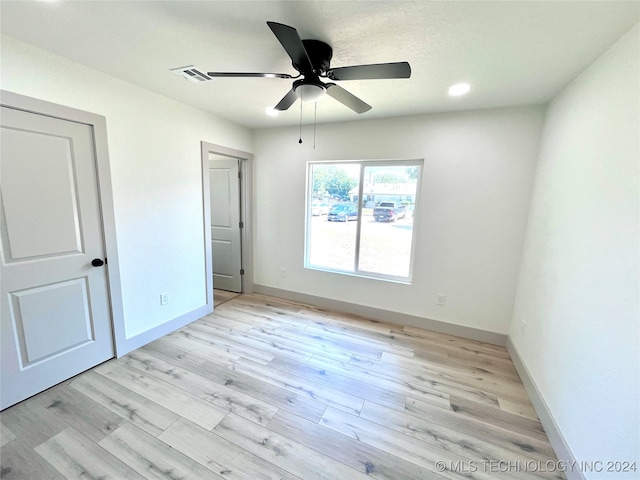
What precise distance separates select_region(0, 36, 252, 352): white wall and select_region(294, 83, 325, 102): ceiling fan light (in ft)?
5.52

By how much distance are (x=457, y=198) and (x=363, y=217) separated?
1102 millimetres

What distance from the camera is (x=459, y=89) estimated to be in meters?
2.13

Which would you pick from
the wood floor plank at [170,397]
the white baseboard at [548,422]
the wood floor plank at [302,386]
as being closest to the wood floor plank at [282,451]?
the wood floor plank at [170,397]

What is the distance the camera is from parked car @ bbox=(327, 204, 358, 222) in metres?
3.38

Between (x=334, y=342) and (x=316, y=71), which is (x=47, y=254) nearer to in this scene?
(x=316, y=71)

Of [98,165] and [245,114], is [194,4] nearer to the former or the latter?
[98,165]

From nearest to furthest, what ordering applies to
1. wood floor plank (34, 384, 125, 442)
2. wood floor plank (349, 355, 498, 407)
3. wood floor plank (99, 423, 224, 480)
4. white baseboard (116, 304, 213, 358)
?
wood floor plank (99, 423, 224, 480), wood floor plank (34, 384, 125, 442), wood floor plank (349, 355, 498, 407), white baseboard (116, 304, 213, 358)

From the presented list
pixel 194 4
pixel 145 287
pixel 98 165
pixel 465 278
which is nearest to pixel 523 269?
pixel 465 278

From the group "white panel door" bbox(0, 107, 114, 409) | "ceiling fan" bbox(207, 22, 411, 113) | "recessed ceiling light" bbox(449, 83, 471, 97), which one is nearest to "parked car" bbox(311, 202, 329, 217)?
"ceiling fan" bbox(207, 22, 411, 113)

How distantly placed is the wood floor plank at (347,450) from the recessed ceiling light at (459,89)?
8.94 ft

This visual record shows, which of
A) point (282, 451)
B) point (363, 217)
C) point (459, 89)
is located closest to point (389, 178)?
point (363, 217)

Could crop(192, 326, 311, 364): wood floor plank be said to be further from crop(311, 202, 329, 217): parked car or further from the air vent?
the air vent

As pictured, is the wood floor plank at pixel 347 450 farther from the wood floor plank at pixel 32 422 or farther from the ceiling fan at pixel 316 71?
the ceiling fan at pixel 316 71

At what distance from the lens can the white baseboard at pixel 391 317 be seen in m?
2.82
